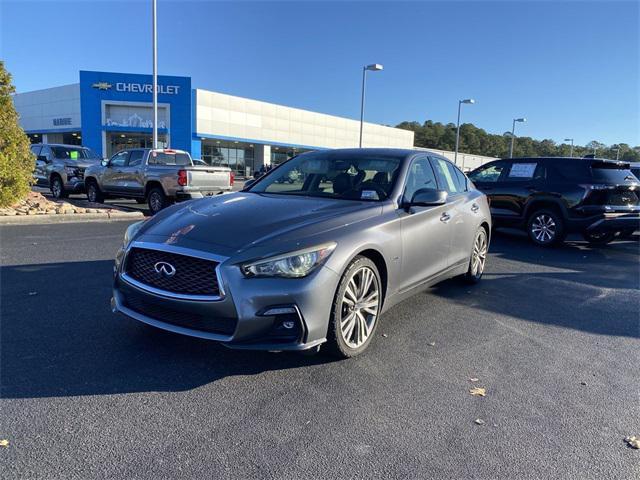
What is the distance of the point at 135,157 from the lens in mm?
13250

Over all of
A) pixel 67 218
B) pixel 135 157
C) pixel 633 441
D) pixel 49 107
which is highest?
pixel 49 107

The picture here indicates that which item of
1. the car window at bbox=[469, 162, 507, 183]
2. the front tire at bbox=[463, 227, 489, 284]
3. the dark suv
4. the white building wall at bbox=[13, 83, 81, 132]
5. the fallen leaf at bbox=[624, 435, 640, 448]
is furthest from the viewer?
the white building wall at bbox=[13, 83, 81, 132]

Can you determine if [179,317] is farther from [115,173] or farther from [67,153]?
[67,153]

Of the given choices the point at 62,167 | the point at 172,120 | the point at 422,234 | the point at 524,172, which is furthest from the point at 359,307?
the point at 172,120

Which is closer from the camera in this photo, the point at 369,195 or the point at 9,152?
the point at 369,195

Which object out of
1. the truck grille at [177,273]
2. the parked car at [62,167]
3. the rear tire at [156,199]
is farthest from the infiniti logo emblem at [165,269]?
the parked car at [62,167]

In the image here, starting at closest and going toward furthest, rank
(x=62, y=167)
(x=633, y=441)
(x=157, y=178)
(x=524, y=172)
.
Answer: (x=633, y=441), (x=524, y=172), (x=157, y=178), (x=62, y=167)

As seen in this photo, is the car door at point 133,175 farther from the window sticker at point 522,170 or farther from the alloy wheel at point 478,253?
the alloy wheel at point 478,253

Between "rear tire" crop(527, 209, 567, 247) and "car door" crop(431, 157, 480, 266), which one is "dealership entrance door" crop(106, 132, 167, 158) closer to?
"rear tire" crop(527, 209, 567, 247)

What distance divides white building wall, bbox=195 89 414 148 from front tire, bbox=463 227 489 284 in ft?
118

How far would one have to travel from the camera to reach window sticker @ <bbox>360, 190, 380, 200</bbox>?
4262mm

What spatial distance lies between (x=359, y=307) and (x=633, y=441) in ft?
6.15

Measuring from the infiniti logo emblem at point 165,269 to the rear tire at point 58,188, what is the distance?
13.8 meters

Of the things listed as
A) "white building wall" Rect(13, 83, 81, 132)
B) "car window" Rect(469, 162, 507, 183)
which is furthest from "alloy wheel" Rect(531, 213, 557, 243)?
"white building wall" Rect(13, 83, 81, 132)
